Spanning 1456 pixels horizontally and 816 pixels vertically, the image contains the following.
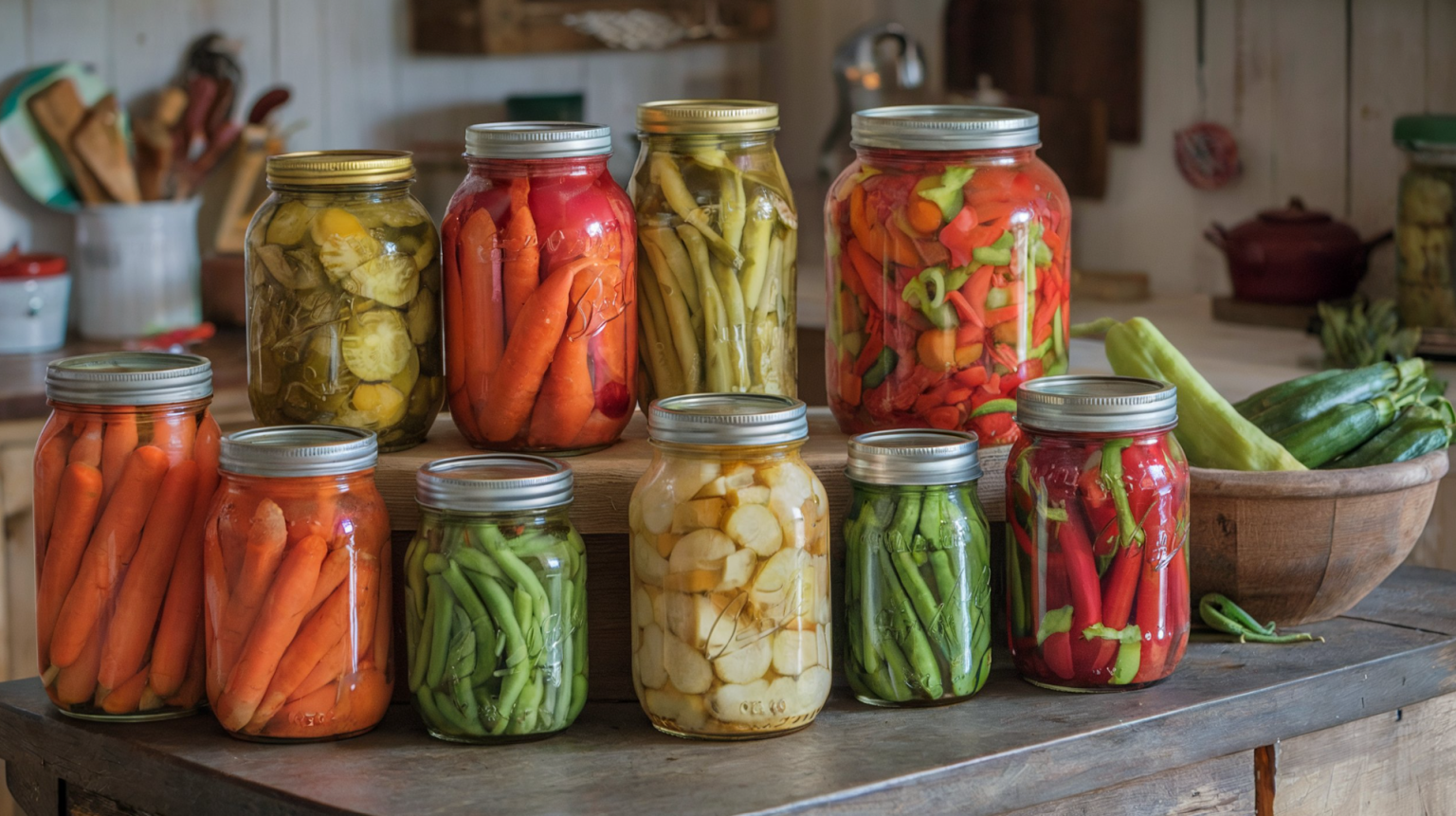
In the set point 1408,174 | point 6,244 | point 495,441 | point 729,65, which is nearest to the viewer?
point 495,441

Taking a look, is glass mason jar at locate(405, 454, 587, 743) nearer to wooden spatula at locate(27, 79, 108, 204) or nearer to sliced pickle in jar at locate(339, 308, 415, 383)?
sliced pickle in jar at locate(339, 308, 415, 383)

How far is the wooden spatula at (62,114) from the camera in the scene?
2523mm

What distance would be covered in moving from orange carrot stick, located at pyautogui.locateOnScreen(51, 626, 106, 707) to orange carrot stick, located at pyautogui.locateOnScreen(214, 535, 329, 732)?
0.32 feet

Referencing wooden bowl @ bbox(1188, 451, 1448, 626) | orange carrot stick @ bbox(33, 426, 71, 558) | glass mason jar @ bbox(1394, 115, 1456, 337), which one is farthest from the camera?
glass mason jar @ bbox(1394, 115, 1456, 337)

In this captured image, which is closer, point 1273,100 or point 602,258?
point 602,258

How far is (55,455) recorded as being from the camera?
1.00 metres

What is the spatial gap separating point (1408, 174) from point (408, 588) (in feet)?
5.98

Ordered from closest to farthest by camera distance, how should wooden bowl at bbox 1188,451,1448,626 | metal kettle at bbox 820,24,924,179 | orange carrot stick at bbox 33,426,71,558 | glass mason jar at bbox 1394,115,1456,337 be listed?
orange carrot stick at bbox 33,426,71,558 → wooden bowl at bbox 1188,451,1448,626 → glass mason jar at bbox 1394,115,1456,337 → metal kettle at bbox 820,24,924,179

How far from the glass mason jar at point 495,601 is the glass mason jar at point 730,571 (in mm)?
46

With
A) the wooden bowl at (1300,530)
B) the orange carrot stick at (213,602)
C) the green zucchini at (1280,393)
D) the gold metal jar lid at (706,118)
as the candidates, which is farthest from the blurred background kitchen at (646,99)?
the orange carrot stick at (213,602)

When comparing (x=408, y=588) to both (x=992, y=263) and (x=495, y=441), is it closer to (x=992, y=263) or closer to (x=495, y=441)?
(x=495, y=441)

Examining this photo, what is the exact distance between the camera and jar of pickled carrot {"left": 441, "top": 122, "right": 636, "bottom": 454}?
1044mm

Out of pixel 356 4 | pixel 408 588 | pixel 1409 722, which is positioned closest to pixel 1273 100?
pixel 356 4

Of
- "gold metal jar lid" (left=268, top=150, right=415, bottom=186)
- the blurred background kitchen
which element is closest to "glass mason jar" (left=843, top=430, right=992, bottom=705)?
"gold metal jar lid" (left=268, top=150, right=415, bottom=186)
